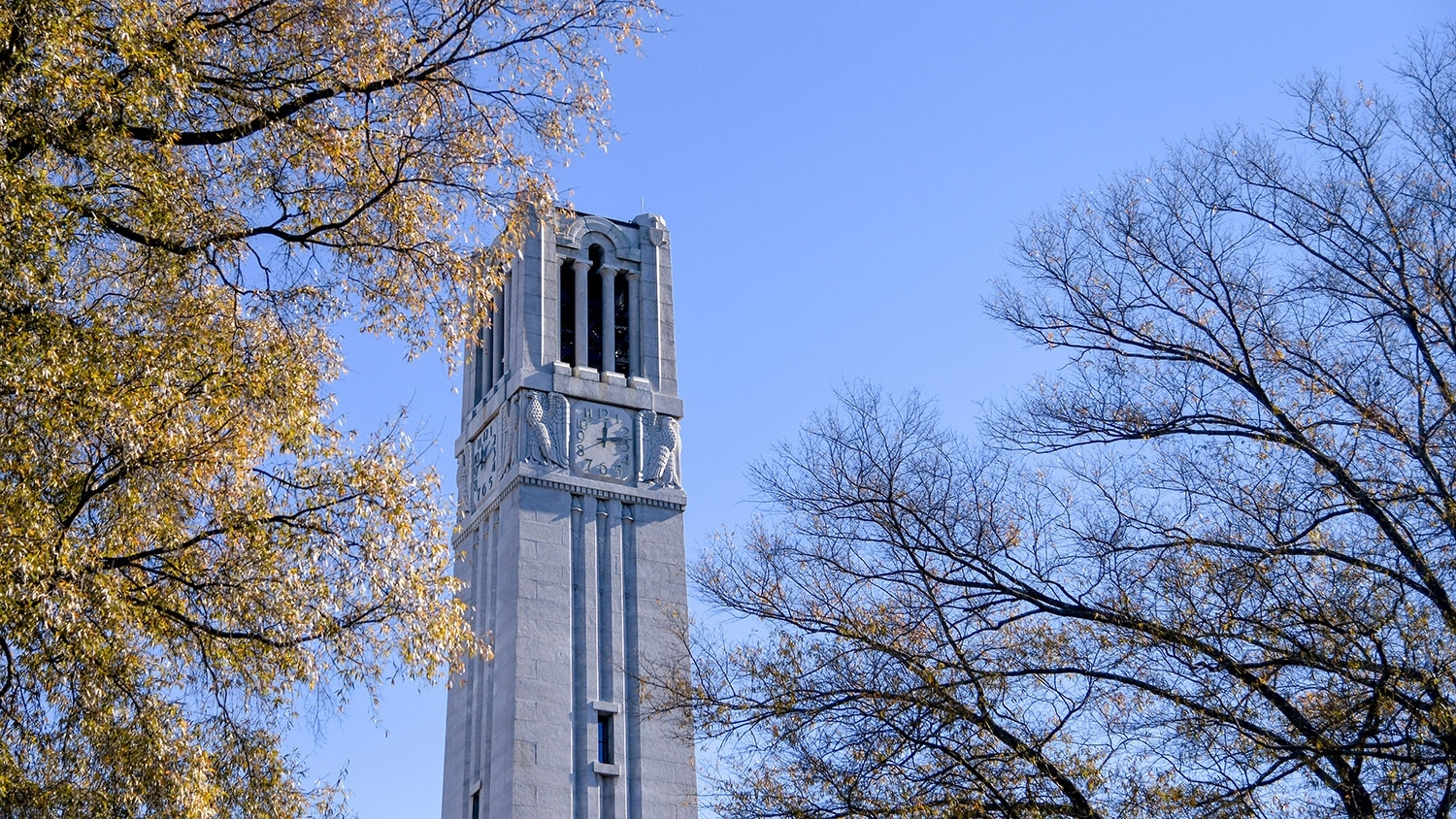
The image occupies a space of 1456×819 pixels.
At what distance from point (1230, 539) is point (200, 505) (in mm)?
10270

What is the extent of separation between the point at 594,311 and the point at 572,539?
782 cm

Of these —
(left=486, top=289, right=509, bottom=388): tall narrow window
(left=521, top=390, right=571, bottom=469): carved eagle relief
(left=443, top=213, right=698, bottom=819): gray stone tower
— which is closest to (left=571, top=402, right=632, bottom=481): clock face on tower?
(left=443, top=213, right=698, bottom=819): gray stone tower

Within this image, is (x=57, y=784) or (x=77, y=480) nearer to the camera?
(x=77, y=480)

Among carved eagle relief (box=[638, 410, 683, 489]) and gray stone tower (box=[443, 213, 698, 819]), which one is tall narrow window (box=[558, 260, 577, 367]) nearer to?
gray stone tower (box=[443, 213, 698, 819])

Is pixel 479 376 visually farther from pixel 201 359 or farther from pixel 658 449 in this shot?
pixel 201 359

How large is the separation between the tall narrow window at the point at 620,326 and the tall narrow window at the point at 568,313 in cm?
111

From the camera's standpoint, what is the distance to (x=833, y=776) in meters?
17.4

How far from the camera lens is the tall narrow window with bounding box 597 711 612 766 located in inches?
1518

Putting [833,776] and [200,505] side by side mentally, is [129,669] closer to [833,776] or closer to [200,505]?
[200,505]

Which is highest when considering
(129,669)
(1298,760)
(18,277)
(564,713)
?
(564,713)

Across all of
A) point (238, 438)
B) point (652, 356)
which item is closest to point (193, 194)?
point (238, 438)

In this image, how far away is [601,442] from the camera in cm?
4209

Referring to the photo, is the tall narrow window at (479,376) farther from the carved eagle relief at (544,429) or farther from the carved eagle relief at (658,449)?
the carved eagle relief at (658,449)

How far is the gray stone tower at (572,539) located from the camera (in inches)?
1499
